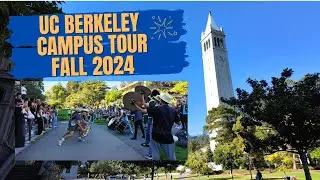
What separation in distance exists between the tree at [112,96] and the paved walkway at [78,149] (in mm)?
937

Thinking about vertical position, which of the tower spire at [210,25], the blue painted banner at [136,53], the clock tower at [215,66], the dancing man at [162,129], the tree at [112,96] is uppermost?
the tower spire at [210,25]

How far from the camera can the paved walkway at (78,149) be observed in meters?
9.32

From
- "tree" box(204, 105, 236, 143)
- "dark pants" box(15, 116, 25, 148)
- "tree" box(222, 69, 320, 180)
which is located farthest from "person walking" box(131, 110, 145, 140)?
"tree" box(204, 105, 236, 143)

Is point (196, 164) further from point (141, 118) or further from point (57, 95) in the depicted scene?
point (57, 95)

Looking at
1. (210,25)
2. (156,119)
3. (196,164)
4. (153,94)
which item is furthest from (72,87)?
(210,25)

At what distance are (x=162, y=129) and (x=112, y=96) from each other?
5.10ft

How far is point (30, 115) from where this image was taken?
30.7 ft

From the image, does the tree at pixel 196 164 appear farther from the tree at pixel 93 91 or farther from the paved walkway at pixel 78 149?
the paved walkway at pixel 78 149

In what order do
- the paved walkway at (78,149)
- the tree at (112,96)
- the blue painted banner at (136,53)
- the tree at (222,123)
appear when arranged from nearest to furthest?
the blue painted banner at (136,53) → the paved walkway at (78,149) → the tree at (112,96) → the tree at (222,123)

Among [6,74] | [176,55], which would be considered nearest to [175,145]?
[176,55]

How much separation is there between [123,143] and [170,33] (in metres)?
2.97

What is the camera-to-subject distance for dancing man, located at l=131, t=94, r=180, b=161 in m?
9.52

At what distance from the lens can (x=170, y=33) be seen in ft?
27.6

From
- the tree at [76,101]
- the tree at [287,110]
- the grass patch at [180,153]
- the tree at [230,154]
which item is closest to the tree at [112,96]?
the tree at [76,101]
